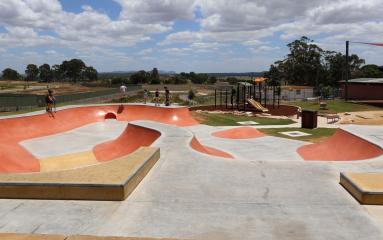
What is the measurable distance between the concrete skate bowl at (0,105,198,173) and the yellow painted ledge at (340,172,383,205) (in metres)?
10.7

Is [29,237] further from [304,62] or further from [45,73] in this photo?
[45,73]

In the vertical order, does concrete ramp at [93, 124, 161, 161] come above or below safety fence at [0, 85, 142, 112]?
below

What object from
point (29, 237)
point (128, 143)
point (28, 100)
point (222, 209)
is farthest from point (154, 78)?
point (29, 237)

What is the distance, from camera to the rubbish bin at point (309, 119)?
23891 millimetres

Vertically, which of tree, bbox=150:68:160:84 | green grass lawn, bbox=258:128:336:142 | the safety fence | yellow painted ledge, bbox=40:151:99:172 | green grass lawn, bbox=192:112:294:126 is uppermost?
tree, bbox=150:68:160:84

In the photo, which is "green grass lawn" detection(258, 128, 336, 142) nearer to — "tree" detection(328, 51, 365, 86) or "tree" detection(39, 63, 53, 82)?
"tree" detection(328, 51, 365, 86)

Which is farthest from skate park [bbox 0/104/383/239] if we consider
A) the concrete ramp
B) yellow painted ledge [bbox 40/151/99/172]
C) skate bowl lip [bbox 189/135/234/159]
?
the concrete ramp

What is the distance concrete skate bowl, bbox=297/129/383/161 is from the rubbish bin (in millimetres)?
7419

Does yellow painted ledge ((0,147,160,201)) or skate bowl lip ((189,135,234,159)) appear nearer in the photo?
yellow painted ledge ((0,147,160,201))

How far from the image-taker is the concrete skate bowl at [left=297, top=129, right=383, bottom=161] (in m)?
12.5

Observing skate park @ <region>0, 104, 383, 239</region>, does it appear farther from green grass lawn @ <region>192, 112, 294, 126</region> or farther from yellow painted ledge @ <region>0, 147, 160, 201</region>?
green grass lawn @ <region>192, 112, 294, 126</region>

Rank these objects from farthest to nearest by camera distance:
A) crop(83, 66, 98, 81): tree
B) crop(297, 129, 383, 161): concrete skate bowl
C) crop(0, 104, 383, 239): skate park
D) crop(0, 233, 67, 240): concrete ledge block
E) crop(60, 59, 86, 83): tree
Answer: crop(83, 66, 98, 81): tree
crop(60, 59, 86, 83): tree
crop(297, 129, 383, 161): concrete skate bowl
crop(0, 104, 383, 239): skate park
crop(0, 233, 67, 240): concrete ledge block

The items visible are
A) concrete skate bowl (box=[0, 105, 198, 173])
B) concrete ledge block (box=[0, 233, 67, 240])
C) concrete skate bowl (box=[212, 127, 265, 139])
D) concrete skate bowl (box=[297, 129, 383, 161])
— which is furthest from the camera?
concrete skate bowl (box=[212, 127, 265, 139])

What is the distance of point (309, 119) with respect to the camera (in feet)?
78.9
